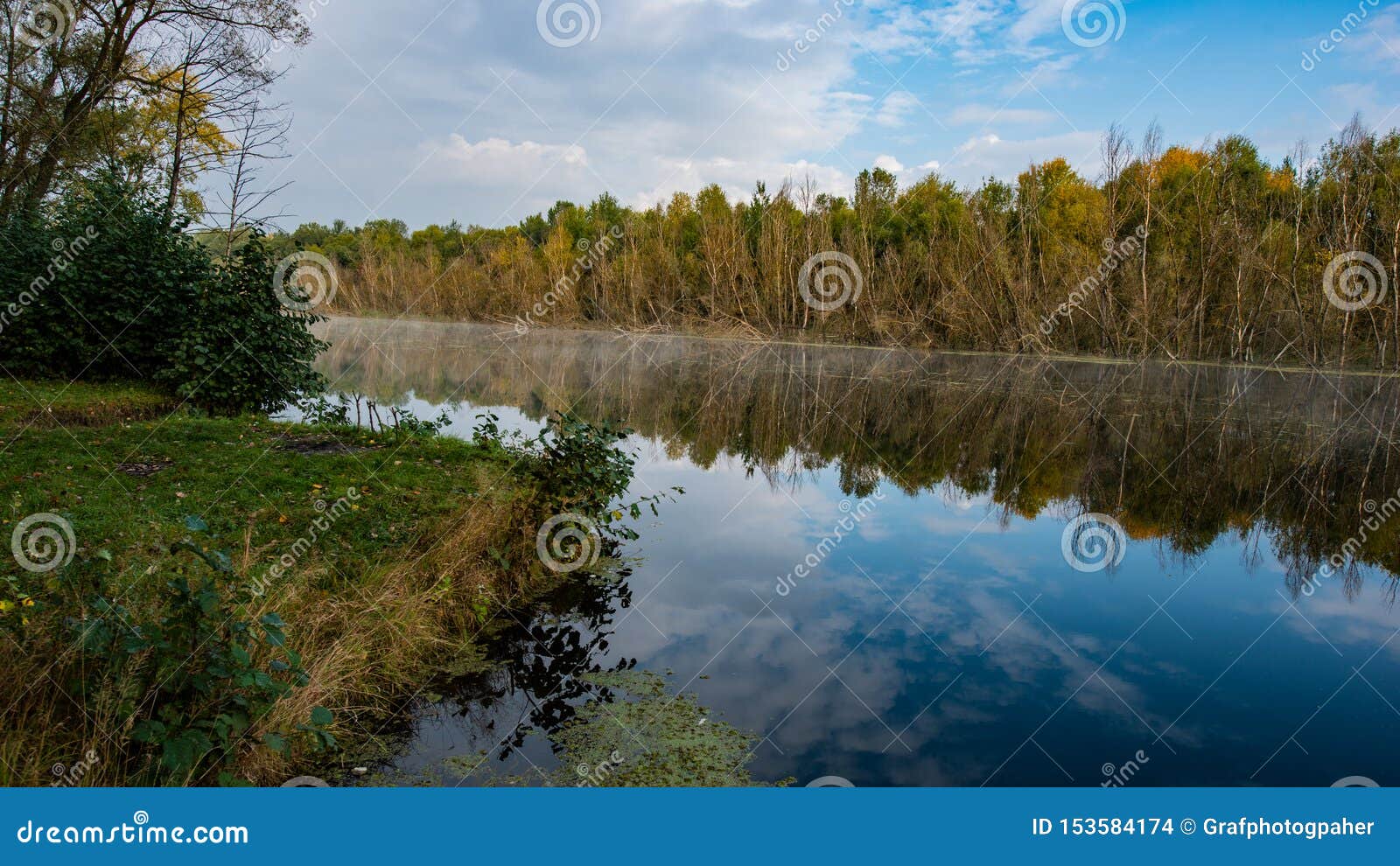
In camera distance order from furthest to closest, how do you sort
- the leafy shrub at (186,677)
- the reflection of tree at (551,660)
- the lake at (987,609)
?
the reflection of tree at (551,660) < the lake at (987,609) < the leafy shrub at (186,677)

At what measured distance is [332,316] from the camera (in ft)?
149

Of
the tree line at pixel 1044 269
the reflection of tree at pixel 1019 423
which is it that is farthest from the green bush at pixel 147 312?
the tree line at pixel 1044 269

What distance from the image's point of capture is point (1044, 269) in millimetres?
31844

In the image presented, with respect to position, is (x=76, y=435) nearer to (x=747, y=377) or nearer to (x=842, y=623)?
(x=842, y=623)

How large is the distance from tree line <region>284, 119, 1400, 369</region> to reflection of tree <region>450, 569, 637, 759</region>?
81.9ft

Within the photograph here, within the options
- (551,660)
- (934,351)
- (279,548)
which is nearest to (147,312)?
(279,548)

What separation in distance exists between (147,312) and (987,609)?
11.2 meters

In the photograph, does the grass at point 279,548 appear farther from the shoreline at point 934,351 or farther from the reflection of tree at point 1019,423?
the shoreline at point 934,351

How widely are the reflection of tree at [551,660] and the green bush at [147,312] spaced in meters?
6.70

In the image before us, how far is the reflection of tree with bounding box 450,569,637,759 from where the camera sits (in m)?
4.44

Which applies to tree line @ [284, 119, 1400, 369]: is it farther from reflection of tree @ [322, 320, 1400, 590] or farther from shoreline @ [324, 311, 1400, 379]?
reflection of tree @ [322, 320, 1400, 590]

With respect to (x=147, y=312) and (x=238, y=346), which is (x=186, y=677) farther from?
(x=147, y=312)

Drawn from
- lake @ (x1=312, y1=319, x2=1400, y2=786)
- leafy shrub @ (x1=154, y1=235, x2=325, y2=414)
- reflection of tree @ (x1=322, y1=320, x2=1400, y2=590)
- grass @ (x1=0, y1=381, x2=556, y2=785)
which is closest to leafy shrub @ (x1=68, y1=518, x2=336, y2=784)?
grass @ (x1=0, y1=381, x2=556, y2=785)

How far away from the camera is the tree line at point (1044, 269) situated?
96.9 feet
